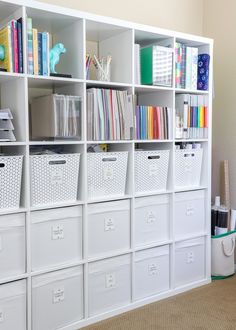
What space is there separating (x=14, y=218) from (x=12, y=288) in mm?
378

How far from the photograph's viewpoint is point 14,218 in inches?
84.5

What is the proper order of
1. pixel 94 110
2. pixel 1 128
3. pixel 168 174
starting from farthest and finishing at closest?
1. pixel 168 174
2. pixel 94 110
3. pixel 1 128

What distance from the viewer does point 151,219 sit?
9.00 feet

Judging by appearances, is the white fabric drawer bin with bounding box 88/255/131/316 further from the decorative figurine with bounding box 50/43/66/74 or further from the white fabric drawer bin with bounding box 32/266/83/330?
the decorative figurine with bounding box 50/43/66/74

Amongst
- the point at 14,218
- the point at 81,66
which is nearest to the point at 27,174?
the point at 14,218

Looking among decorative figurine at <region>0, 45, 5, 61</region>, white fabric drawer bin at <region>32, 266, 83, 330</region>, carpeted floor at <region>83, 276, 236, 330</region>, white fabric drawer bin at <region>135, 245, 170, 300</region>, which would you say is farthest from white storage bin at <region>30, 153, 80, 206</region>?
carpeted floor at <region>83, 276, 236, 330</region>

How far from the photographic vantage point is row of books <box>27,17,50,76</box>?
2139 mm

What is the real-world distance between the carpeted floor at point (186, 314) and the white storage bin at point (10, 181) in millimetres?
918

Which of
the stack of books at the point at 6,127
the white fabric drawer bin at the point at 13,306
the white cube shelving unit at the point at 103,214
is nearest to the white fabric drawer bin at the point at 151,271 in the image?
the white cube shelving unit at the point at 103,214

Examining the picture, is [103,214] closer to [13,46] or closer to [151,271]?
[151,271]

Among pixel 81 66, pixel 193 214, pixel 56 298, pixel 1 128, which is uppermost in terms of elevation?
pixel 81 66

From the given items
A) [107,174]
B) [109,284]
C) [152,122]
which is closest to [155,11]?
[152,122]

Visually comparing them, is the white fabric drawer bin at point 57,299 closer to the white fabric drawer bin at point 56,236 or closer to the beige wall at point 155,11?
the white fabric drawer bin at point 56,236

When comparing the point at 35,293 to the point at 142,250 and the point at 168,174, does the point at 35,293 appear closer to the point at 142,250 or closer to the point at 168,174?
the point at 142,250
